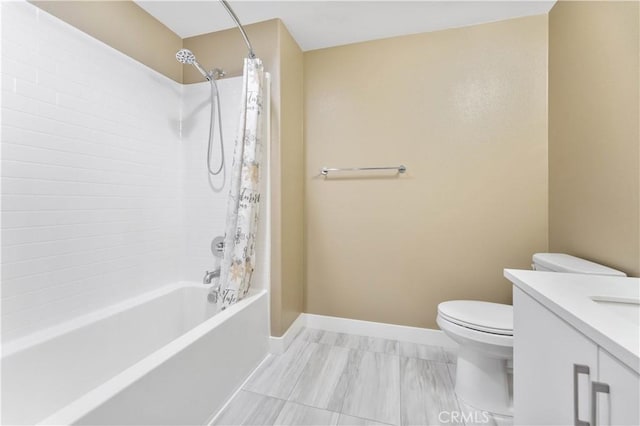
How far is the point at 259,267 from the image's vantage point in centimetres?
181

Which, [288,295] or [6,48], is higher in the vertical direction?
[6,48]

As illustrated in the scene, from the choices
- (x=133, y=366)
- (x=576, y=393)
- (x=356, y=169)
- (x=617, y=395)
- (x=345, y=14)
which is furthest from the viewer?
(x=356, y=169)

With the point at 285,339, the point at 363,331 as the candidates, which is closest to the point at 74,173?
the point at 285,339

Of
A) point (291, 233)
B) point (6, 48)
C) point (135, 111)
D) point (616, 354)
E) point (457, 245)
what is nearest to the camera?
point (616, 354)

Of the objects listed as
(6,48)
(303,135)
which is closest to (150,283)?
(6,48)

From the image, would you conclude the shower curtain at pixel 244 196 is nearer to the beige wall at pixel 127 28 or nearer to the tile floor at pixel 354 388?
the tile floor at pixel 354 388

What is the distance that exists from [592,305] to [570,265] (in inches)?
28.4

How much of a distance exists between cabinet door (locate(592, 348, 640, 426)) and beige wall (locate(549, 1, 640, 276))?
82 cm

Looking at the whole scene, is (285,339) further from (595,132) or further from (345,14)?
(345,14)

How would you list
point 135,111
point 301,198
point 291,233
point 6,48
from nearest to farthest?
point 6,48
point 135,111
point 291,233
point 301,198

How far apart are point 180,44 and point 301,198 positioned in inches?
58.0

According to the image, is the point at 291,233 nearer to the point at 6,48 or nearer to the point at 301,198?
the point at 301,198

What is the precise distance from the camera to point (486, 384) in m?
1.30

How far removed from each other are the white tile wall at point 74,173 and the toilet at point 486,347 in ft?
6.22
